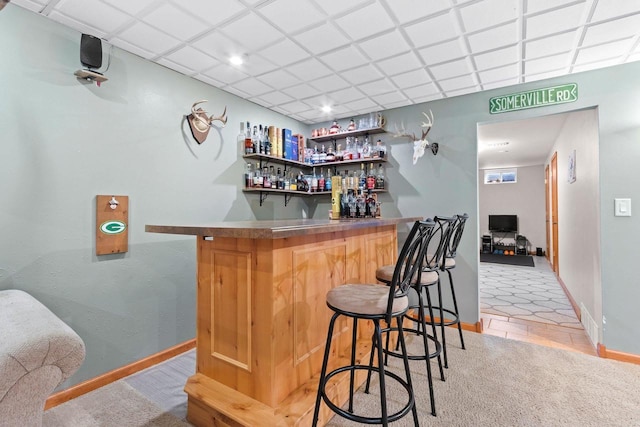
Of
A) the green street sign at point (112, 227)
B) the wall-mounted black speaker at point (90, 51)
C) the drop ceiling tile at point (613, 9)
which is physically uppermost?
the drop ceiling tile at point (613, 9)

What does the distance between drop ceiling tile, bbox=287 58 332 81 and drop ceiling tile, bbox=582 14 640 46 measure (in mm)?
1900

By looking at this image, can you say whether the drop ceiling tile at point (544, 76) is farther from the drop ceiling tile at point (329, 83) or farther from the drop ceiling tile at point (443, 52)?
the drop ceiling tile at point (329, 83)

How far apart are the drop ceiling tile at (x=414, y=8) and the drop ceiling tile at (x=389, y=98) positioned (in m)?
1.27

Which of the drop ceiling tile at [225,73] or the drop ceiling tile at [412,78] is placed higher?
the drop ceiling tile at [225,73]

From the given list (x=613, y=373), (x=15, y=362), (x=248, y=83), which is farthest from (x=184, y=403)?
(x=613, y=373)

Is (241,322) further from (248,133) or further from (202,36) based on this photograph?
(248,133)

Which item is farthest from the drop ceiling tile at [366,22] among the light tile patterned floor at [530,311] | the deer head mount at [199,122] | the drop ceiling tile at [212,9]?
the light tile patterned floor at [530,311]

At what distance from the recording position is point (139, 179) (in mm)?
2424

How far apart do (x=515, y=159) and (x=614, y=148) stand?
558 cm

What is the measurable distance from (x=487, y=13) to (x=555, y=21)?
18.9 inches

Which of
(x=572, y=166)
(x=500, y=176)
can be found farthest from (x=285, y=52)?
(x=500, y=176)

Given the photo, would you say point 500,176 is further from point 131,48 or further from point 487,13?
point 131,48

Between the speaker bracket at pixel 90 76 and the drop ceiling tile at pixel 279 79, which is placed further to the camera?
the drop ceiling tile at pixel 279 79

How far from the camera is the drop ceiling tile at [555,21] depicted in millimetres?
1850
